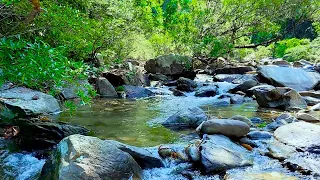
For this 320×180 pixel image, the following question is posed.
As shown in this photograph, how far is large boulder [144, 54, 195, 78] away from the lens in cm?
1517

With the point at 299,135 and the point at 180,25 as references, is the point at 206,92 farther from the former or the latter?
the point at 180,25

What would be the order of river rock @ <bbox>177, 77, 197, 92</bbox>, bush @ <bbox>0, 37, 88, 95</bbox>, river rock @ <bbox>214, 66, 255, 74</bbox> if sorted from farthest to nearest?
1. river rock @ <bbox>214, 66, 255, 74</bbox>
2. river rock @ <bbox>177, 77, 197, 92</bbox>
3. bush @ <bbox>0, 37, 88, 95</bbox>

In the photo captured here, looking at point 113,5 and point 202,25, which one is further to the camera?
point 202,25

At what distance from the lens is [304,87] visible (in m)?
10.7

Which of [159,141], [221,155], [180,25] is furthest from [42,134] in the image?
[180,25]

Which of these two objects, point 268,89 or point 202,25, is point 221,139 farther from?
point 202,25

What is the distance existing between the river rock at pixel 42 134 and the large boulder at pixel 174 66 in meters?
10.0

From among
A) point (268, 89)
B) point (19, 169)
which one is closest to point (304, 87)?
point (268, 89)

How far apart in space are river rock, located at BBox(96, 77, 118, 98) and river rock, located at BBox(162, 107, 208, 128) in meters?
4.40

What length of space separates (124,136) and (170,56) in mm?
10401

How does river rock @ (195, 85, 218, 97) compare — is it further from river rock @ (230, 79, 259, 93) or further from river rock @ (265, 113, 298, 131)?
river rock @ (265, 113, 298, 131)

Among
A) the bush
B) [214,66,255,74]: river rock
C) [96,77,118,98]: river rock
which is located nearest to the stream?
[96,77,118,98]: river rock

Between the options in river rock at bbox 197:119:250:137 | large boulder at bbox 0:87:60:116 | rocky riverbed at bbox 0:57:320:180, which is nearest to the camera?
rocky riverbed at bbox 0:57:320:180

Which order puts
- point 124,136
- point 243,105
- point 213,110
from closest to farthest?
point 124,136, point 213,110, point 243,105
